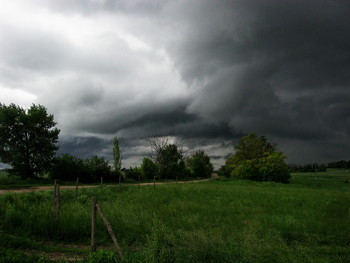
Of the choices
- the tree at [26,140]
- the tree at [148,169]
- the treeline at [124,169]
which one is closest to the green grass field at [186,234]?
the treeline at [124,169]

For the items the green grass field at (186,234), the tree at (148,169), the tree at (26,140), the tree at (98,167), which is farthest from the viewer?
the tree at (148,169)

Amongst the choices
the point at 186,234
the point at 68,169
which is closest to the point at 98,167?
the point at 68,169

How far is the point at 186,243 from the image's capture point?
7.04m

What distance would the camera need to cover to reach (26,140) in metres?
37.2

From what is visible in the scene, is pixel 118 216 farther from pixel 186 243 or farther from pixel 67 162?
pixel 67 162

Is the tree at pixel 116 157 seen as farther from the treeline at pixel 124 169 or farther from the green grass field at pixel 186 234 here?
the green grass field at pixel 186 234

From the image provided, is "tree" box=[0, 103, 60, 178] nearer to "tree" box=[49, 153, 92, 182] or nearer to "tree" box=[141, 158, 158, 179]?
"tree" box=[49, 153, 92, 182]

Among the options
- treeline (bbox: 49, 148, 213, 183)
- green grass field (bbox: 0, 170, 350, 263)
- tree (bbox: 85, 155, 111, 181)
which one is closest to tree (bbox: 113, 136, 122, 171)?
treeline (bbox: 49, 148, 213, 183)

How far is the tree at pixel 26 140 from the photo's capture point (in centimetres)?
3569

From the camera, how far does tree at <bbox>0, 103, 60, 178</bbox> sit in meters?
35.7

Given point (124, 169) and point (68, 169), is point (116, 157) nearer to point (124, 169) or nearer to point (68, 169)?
point (124, 169)

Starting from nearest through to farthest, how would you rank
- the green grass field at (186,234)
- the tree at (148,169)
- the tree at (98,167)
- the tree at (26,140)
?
the green grass field at (186,234), the tree at (26,140), the tree at (98,167), the tree at (148,169)

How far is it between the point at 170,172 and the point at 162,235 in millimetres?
60368

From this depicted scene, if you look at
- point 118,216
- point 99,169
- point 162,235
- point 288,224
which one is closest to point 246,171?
point 99,169
